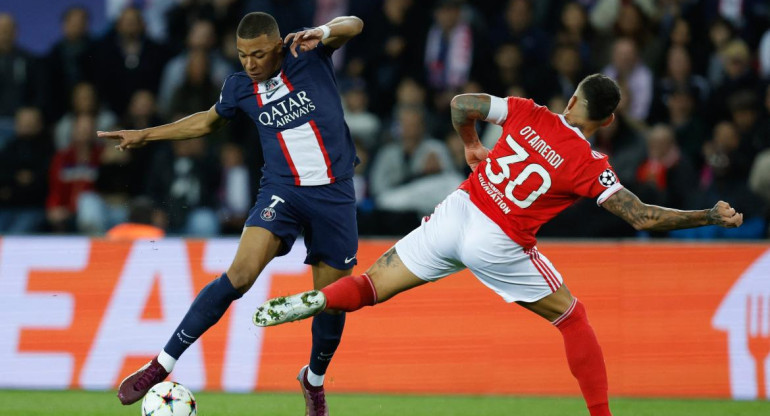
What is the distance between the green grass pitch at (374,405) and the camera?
24.7ft

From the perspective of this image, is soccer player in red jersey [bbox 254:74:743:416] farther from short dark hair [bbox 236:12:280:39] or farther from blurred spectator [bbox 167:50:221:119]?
blurred spectator [bbox 167:50:221:119]

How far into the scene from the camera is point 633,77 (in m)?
11.8

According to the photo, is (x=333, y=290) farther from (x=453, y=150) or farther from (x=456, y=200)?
(x=453, y=150)

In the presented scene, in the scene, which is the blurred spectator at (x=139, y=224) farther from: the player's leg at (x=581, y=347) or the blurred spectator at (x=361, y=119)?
the player's leg at (x=581, y=347)

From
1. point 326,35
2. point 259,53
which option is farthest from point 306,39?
point 259,53

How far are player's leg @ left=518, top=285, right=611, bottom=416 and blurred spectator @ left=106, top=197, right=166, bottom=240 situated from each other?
397cm

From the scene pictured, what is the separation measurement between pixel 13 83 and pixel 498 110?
7.38 meters

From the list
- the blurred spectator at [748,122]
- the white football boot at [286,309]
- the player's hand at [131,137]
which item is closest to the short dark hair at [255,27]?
the player's hand at [131,137]

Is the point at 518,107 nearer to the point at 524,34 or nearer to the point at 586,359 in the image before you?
the point at 586,359

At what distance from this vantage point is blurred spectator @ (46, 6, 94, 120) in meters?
12.0

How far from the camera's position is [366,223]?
33.4 ft

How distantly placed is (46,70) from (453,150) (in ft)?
14.5

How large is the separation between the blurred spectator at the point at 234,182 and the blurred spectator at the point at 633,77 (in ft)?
13.1


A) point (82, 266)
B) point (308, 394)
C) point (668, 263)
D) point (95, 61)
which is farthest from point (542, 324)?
point (95, 61)
